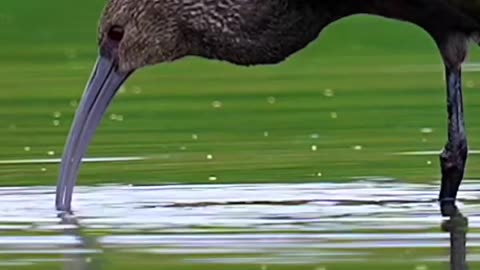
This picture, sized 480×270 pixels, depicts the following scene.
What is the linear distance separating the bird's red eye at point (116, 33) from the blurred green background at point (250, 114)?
68 centimetres

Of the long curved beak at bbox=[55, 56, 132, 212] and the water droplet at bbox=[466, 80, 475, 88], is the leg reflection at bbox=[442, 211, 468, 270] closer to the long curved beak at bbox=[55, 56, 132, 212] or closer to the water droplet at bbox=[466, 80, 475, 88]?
the long curved beak at bbox=[55, 56, 132, 212]

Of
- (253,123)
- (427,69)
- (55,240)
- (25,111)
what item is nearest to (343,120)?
(253,123)

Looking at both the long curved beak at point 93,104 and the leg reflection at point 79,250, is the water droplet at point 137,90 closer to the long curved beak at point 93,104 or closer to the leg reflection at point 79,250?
the long curved beak at point 93,104

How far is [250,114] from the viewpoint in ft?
51.0

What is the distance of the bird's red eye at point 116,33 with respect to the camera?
12.5 metres

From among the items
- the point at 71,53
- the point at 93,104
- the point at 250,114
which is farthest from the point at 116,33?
the point at 71,53

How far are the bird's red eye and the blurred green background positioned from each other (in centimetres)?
68

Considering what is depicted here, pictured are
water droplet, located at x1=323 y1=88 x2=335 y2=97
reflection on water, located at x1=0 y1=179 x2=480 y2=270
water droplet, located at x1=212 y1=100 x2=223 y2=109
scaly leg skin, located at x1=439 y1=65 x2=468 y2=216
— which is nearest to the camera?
reflection on water, located at x1=0 y1=179 x2=480 y2=270

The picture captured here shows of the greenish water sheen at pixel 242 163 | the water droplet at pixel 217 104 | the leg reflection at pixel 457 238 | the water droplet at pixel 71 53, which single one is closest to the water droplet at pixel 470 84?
the greenish water sheen at pixel 242 163

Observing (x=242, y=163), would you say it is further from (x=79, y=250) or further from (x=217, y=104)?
(x=79, y=250)

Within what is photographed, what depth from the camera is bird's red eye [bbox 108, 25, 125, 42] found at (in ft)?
40.9

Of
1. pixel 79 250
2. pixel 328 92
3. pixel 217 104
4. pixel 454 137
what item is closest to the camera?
pixel 79 250

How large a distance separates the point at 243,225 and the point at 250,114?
461cm

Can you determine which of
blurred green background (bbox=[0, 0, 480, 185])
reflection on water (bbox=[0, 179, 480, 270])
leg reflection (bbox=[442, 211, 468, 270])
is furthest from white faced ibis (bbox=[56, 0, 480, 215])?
leg reflection (bbox=[442, 211, 468, 270])
